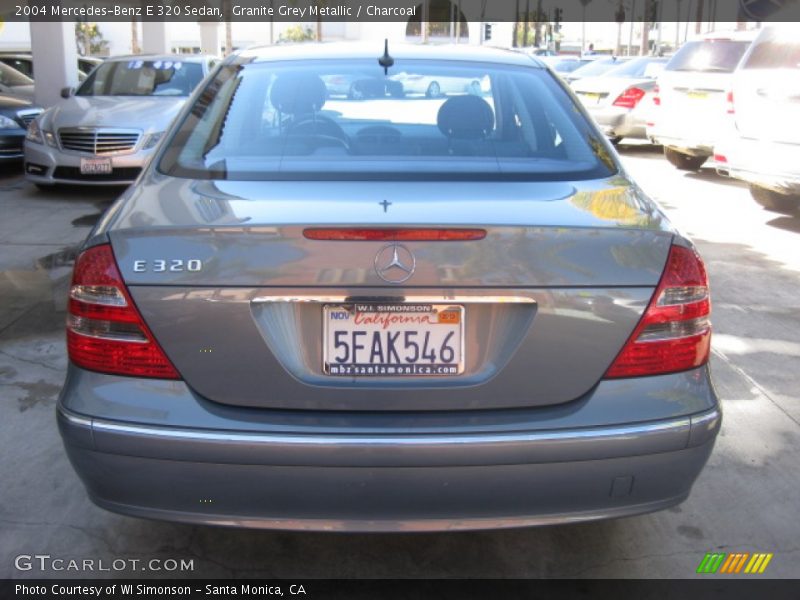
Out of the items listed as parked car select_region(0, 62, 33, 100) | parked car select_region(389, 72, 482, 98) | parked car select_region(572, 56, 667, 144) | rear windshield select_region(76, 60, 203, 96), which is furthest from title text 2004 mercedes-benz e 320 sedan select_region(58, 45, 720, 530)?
parked car select_region(0, 62, 33, 100)

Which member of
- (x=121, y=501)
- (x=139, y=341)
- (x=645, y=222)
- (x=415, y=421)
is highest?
(x=645, y=222)

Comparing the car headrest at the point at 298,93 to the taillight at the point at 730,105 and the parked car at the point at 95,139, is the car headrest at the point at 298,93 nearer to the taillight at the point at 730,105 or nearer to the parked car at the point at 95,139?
the parked car at the point at 95,139

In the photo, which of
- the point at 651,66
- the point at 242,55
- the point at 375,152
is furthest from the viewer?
the point at 651,66

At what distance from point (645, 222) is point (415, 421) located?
846 mm

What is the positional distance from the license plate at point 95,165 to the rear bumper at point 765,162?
6016mm

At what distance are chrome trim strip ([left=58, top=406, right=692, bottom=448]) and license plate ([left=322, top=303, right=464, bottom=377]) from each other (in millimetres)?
167

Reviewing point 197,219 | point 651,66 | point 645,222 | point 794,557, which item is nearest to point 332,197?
point 197,219

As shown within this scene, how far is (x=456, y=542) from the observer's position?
3.16 metres

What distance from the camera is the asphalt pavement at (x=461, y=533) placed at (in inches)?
119

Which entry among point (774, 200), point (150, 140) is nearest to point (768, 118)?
point (774, 200)

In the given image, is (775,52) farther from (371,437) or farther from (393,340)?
(371,437)

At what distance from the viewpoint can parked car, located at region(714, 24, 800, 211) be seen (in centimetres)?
786

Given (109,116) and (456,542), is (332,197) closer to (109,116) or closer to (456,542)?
(456,542)
